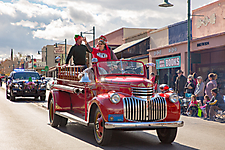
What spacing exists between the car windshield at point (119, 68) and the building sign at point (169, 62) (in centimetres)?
1473

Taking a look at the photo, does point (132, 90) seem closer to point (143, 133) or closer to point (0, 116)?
point (143, 133)

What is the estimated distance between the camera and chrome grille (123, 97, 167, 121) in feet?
22.4

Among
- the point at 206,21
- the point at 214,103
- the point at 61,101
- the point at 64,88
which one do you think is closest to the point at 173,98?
the point at 64,88

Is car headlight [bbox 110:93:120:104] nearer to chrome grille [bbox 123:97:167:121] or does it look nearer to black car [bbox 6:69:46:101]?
chrome grille [bbox 123:97:167:121]

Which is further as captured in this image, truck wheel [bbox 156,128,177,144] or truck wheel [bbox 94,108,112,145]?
truck wheel [bbox 156,128,177,144]

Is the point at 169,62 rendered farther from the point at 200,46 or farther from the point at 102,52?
the point at 102,52

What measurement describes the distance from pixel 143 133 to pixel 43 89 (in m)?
12.0

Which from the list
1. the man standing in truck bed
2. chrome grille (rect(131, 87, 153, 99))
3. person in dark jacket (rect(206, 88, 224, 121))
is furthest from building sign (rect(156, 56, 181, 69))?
chrome grille (rect(131, 87, 153, 99))

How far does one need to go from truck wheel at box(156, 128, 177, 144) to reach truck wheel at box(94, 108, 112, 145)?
4.74ft

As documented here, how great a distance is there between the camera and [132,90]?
7152 mm

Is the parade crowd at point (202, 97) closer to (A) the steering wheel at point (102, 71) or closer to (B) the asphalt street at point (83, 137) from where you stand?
(B) the asphalt street at point (83, 137)

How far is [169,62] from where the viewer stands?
24.0m

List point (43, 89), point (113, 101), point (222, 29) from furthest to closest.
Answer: point (43, 89)
point (222, 29)
point (113, 101)

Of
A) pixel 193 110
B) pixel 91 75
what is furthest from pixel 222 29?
pixel 91 75
